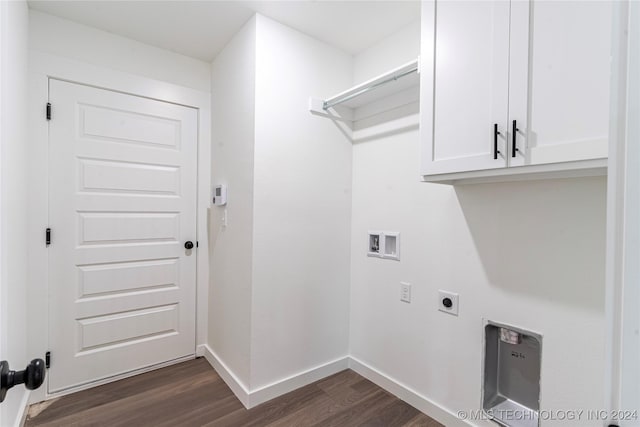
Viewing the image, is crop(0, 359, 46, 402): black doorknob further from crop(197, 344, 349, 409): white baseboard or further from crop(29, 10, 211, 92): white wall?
crop(29, 10, 211, 92): white wall

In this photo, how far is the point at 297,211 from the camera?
2.07 m

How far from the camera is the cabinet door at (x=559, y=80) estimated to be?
96cm

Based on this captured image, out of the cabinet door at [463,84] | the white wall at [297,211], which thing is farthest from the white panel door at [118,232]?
the cabinet door at [463,84]

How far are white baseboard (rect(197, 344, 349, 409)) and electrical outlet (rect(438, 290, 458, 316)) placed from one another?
0.97 metres

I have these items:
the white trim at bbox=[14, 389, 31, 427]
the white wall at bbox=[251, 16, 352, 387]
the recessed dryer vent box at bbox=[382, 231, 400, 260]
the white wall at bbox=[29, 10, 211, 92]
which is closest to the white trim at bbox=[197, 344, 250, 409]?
the white wall at bbox=[251, 16, 352, 387]

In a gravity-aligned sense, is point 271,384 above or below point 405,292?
below

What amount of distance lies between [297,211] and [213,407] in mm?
1330

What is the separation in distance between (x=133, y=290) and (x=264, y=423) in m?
1.34

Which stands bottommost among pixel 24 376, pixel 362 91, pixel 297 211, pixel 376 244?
pixel 24 376

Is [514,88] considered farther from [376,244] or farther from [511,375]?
[511,375]

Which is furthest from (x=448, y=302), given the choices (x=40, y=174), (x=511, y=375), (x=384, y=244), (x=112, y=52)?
(x=112, y=52)

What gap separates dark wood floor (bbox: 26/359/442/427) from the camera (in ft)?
5.71

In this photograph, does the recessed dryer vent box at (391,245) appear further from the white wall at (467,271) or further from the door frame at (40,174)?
the door frame at (40,174)

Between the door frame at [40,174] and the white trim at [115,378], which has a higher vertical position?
the door frame at [40,174]
